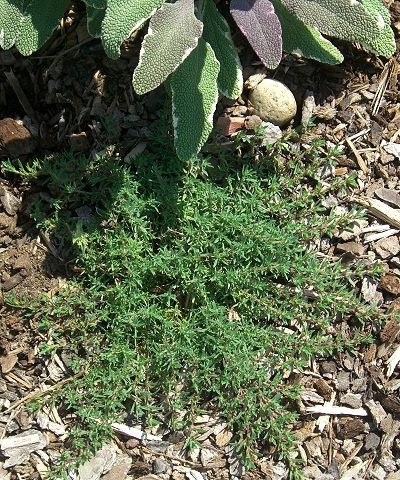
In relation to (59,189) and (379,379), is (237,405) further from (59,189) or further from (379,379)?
(59,189)

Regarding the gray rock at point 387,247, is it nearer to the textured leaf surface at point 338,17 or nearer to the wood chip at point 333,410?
the wood chip at point 333,410

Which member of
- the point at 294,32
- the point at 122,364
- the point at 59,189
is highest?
the point at 294,32

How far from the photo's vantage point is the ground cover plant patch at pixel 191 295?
2404mm

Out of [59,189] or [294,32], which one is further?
[59,189]

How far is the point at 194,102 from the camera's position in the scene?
223 centimetres

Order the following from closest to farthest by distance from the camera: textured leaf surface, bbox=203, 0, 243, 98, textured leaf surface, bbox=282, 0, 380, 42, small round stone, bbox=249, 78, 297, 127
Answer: textured leaf surface, bbox=282, 0, 380, 42, textured leaf surface, bbox=203, 0, 243, 98, small round stone, bbox=249, 78, 297, 127

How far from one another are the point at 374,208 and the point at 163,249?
86cm

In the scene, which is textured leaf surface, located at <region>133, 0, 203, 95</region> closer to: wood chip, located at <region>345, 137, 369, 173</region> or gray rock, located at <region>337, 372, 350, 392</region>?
wood chip, located at <region>345, 137, 369, 173</region>

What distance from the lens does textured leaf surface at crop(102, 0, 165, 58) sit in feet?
6.49

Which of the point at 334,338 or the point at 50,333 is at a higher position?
the point at 50,333

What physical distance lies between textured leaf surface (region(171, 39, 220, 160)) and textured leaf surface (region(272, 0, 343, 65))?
0.34m

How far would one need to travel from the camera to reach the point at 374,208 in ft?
8.45

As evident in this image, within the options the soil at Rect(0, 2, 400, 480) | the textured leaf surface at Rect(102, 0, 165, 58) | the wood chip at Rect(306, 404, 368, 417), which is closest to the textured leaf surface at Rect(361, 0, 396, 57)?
the soil at Rect(0, 2, 400, 480)

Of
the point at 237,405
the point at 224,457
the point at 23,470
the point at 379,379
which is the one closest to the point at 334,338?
the point at 379,379
